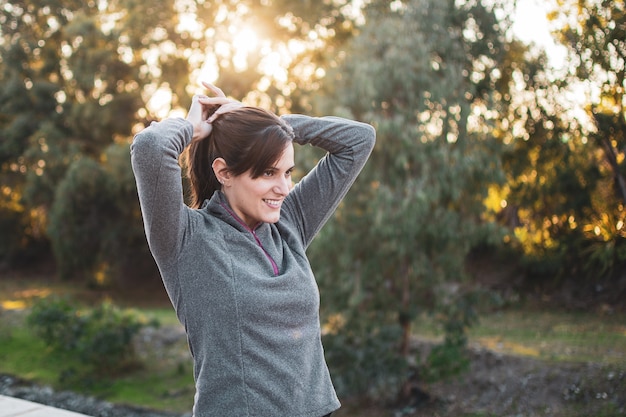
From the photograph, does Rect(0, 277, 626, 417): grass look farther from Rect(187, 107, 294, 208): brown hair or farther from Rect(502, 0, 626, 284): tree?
Rect(187, 107, 294, 208): brown hair

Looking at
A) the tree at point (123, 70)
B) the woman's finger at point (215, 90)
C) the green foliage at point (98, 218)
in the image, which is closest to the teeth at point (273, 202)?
the woman's finger at point (215, 90)

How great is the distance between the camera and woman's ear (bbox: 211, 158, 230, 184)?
4.52 feet

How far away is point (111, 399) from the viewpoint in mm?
8328

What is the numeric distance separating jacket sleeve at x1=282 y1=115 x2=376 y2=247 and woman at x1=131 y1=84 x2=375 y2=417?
0.14 metres

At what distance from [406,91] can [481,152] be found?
0.99m

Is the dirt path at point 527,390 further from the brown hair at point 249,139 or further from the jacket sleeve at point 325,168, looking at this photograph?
the brown hair at point 249,139

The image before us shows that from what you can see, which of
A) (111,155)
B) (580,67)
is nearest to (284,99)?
(111,155)

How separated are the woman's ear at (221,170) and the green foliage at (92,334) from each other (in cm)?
801

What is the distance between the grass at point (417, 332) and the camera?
24.6ft

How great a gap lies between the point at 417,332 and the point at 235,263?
26.2 ft

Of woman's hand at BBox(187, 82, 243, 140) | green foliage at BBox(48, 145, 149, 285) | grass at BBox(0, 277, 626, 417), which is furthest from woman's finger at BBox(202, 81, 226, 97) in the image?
green foliage at BBox(48, 145, 149, 285)

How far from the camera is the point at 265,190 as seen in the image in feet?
4.43

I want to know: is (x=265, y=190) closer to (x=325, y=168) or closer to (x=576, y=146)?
(x=325, y=168)

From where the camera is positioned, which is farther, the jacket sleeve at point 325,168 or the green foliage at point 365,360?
the green foliage at point 365,360
